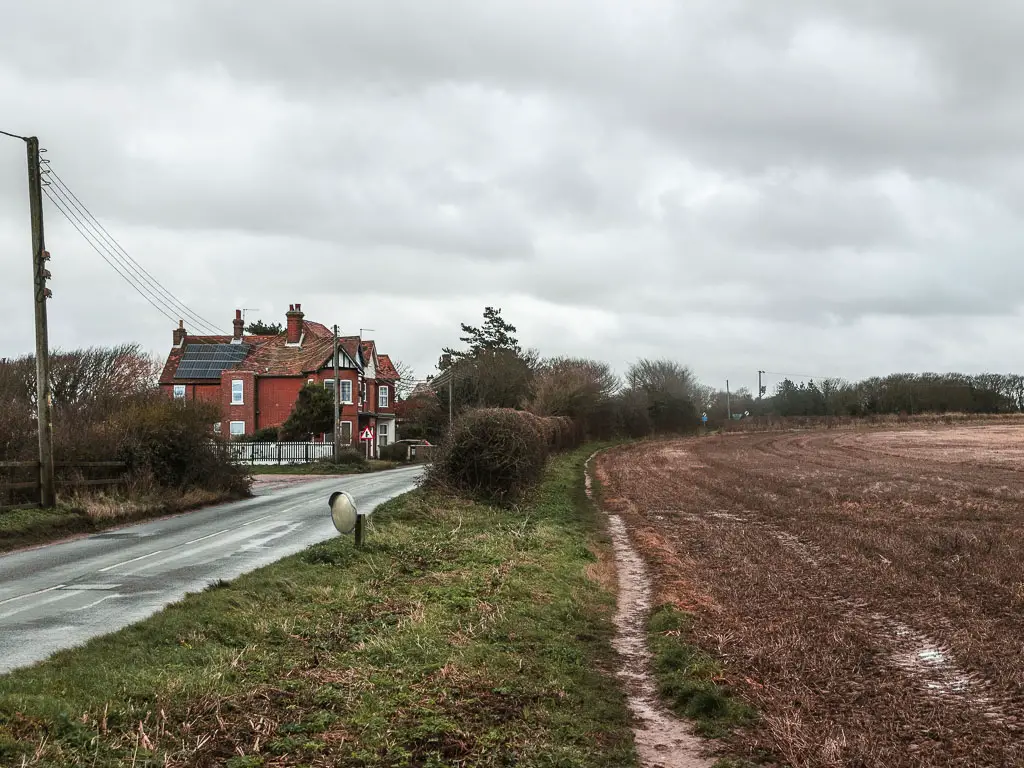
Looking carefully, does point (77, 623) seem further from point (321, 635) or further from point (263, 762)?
point (263, 762)

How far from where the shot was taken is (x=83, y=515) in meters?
23.1

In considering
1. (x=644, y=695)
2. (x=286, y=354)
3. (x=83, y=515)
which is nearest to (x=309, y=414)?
(x=286, y=354)

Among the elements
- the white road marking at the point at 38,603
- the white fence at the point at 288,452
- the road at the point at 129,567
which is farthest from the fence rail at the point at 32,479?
the white fence at the point at 288,452

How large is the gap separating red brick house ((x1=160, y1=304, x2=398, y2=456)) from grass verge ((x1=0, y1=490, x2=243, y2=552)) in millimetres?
37135

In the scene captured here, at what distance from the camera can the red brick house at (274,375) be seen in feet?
224

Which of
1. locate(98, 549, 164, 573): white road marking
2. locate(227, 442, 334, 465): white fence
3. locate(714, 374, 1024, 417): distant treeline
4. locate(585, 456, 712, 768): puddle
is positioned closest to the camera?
locate(585, 456, 712, 768): puddle

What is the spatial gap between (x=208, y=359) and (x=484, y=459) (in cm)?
5091

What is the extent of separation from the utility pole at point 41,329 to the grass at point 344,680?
11814mm

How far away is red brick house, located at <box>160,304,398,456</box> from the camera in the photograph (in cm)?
6831

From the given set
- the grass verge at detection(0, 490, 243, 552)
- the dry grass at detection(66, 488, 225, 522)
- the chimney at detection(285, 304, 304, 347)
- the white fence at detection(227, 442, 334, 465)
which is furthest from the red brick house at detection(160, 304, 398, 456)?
the grass verge at detection(0, 490, 243, 552)

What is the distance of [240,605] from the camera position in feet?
36.7

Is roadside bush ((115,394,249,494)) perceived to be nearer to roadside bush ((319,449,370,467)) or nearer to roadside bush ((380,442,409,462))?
roadside bush ((319,449,370,467))

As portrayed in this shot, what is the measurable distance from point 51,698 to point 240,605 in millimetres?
4260

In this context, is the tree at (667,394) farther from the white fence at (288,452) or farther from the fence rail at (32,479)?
the fence rail at (32,479)
